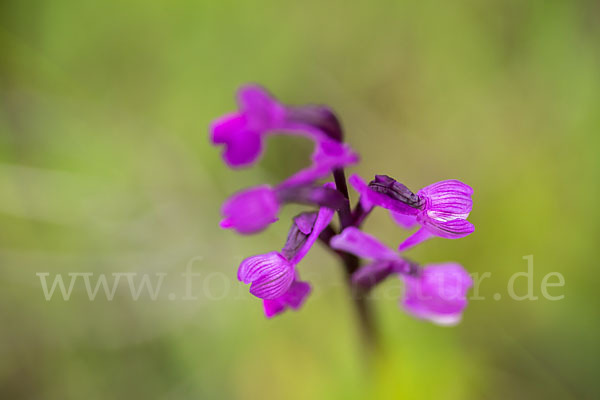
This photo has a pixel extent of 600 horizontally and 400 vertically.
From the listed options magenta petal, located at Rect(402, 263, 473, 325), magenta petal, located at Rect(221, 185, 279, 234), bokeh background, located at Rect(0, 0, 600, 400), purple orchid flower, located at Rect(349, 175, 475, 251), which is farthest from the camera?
bokeh background, located at Rect(0, 0, 600, 400)

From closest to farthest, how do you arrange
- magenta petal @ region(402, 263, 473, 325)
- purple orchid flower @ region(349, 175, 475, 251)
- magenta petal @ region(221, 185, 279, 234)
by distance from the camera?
magenta petal @ region(221, 185, 279, 234), purple orchid flower @ region(349, 175, 475, 251), magenta petal @ region(402, 263, 473, 325)

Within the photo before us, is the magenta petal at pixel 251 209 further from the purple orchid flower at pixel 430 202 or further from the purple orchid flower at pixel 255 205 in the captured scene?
the purple orchid flower at pixel 430 202

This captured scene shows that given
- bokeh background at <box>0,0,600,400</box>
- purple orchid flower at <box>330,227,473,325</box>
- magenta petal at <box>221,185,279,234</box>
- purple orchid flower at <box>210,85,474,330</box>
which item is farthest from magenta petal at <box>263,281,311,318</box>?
bokeh background at <box>0,0,600,400</box>

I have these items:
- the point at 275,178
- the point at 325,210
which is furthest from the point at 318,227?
the point at 275,178

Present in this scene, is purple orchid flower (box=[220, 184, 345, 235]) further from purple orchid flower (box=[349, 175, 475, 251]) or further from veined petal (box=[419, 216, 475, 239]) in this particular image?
veined petal (box=[419, 216, 475, 239])

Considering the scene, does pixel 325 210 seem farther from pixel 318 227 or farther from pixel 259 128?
pixel 259 128

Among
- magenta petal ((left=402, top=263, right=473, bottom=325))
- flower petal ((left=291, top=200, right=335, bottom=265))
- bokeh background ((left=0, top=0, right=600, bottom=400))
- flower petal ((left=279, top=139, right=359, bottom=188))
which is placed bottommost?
magenta petal ((left=402, top=263, right=473, bottom=325))
